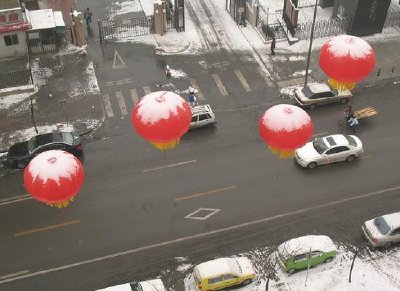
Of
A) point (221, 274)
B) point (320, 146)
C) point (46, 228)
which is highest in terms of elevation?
point (320, 146)

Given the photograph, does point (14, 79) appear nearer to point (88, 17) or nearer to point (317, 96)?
point (88, 17)

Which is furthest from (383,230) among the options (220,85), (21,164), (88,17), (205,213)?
(88,17)

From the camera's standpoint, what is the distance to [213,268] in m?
24.5

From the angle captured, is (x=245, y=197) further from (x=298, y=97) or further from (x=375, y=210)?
(x=298, y=97)

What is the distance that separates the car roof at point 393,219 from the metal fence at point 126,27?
26.0 m

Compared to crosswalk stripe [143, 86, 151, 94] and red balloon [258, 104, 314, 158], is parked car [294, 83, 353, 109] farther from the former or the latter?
red balloon [258, 104, 314, 158]

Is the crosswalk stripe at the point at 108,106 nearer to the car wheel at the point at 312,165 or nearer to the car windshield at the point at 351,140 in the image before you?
the car wheel at the point at 312,165

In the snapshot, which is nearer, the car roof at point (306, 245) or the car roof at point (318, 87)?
the car roof at point (306, 245)

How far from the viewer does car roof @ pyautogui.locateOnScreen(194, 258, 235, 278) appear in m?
24.2

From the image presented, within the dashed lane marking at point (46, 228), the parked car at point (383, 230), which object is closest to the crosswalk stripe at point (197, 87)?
the dashed lane marking at point (46, 228)

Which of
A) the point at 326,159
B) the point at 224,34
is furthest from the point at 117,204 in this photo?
the point at 224,34

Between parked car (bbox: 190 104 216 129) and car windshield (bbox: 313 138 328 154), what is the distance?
6.73 m

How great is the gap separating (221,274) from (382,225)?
859 centimetres

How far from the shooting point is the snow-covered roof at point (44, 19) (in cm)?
4028
